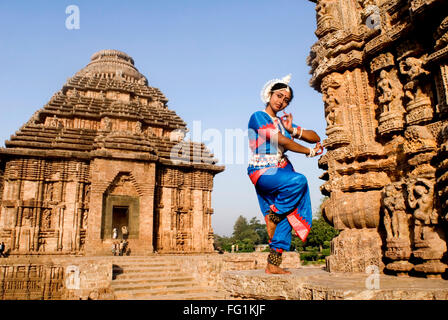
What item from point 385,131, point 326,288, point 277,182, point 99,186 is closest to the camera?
point 326,288

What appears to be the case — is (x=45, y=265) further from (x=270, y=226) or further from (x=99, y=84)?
(x=99, y=84)

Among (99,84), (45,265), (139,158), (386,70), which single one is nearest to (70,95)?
(99,84)

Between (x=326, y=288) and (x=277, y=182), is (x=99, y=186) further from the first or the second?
(x=326, y=288)

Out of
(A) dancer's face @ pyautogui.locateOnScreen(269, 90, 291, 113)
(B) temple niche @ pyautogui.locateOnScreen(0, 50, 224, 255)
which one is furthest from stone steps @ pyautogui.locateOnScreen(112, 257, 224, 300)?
(A) dancer's face @ pyautogui.locateOnScreen(269, 90, 291, 113)

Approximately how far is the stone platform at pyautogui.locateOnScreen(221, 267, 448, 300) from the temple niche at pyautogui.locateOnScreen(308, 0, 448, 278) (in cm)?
66

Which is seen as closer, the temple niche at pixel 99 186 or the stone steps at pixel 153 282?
the stone steps at pixel 153 282

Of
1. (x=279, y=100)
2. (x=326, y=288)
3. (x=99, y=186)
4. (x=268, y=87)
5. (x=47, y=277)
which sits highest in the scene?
(x=99, y=186)

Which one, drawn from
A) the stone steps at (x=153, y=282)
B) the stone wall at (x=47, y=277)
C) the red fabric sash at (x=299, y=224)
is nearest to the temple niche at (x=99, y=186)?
the stone steps at (x=153, y=282)

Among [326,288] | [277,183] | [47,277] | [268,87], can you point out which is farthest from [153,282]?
[326,288]

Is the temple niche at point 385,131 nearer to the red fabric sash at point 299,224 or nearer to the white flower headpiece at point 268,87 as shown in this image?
the red fabric sash at point 299,224

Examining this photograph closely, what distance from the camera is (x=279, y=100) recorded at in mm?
4355

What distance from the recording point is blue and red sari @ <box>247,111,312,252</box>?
4.07 m

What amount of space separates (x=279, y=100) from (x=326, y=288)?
85.2 inches

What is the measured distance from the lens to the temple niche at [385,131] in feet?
14.0
